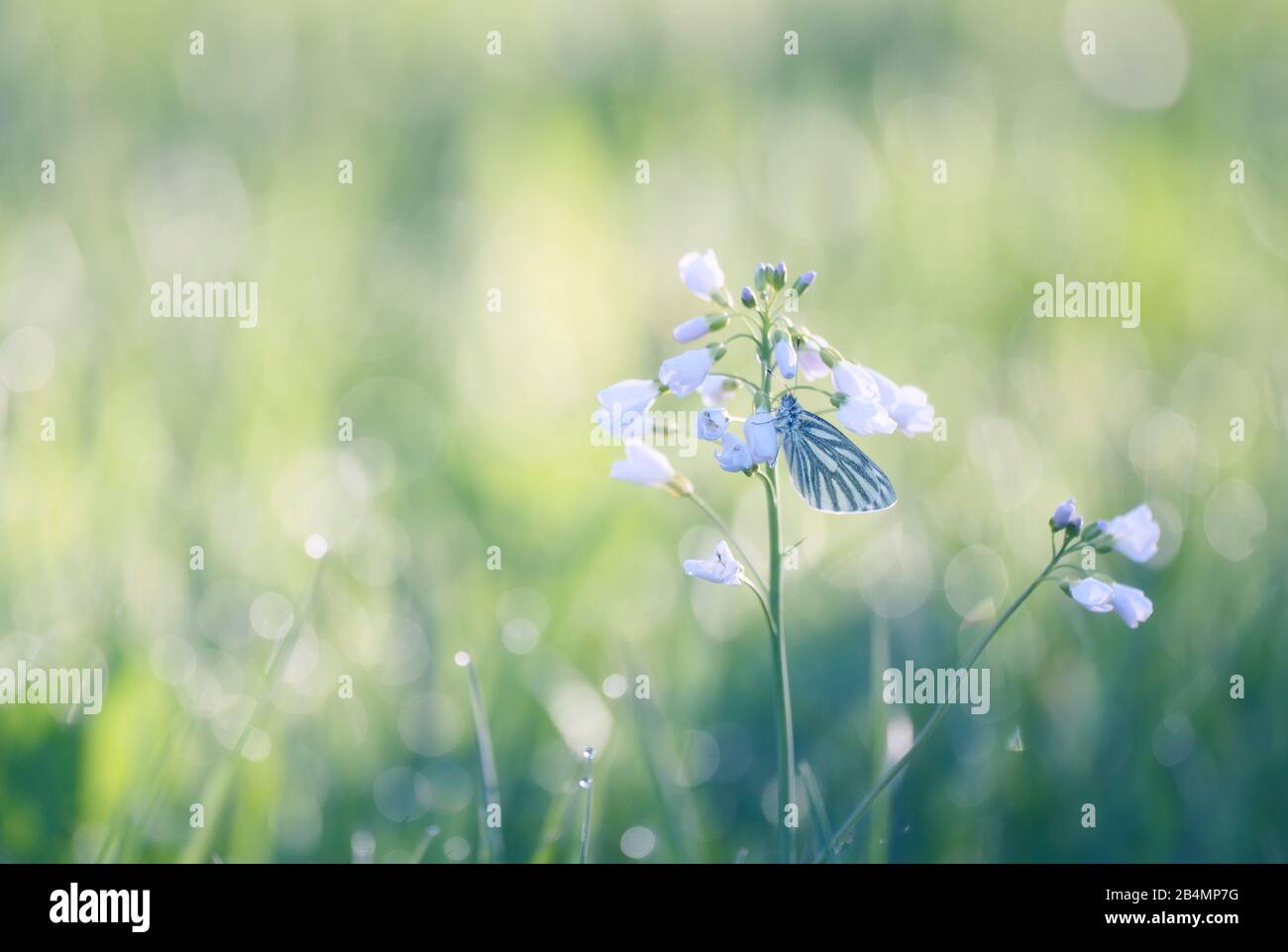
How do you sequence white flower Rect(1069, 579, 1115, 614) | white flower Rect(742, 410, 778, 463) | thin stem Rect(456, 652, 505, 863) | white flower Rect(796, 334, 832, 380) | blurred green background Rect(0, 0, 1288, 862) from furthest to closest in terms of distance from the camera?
blurred green background Rect(0, 0, 1288, 862), thin stem Rect(456, 652, 505, 863), white flower Rect(796, 334, 832, 380), white flower Rect(1069, 579, 1115, 614), white flower Rect(742, 410, 778, 463)

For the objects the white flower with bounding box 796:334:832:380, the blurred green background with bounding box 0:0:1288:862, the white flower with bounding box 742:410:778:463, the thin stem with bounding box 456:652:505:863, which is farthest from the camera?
the blurred green background with bounding box 0:0:1288:862

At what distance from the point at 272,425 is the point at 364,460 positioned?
0.26 m

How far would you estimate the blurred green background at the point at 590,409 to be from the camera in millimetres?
2035

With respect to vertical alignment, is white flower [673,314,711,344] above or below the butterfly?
above

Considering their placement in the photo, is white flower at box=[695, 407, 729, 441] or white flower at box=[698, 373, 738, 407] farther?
white flower at box=[698, 373, 738, 407]

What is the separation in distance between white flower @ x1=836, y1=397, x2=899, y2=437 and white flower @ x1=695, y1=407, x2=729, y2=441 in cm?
18

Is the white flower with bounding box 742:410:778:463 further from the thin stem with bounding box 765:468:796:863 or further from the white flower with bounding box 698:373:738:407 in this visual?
the white flower with bounding box 698:373:738:407

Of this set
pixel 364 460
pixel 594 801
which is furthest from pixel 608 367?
pixel 594 801

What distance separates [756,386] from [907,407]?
23 centimetres


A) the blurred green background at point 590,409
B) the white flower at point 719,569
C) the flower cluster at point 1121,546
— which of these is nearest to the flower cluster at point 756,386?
the white flower at point 719,569

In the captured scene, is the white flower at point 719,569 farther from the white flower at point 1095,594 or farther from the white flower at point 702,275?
the white flower at point 1095,594

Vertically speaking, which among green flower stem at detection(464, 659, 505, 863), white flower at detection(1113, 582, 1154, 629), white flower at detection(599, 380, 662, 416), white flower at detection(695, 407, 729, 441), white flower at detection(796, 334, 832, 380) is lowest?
green flower stem at detection(464, 659, 505, 863)

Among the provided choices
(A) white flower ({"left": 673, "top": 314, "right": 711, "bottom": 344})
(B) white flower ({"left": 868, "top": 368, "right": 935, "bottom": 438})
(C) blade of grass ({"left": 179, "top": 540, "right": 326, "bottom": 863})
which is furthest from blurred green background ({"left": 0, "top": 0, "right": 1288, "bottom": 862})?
(A) white flower ({"left": 673, "top": 314, "right": 711, "bottom": 344})

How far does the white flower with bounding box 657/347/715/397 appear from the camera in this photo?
1546mm
